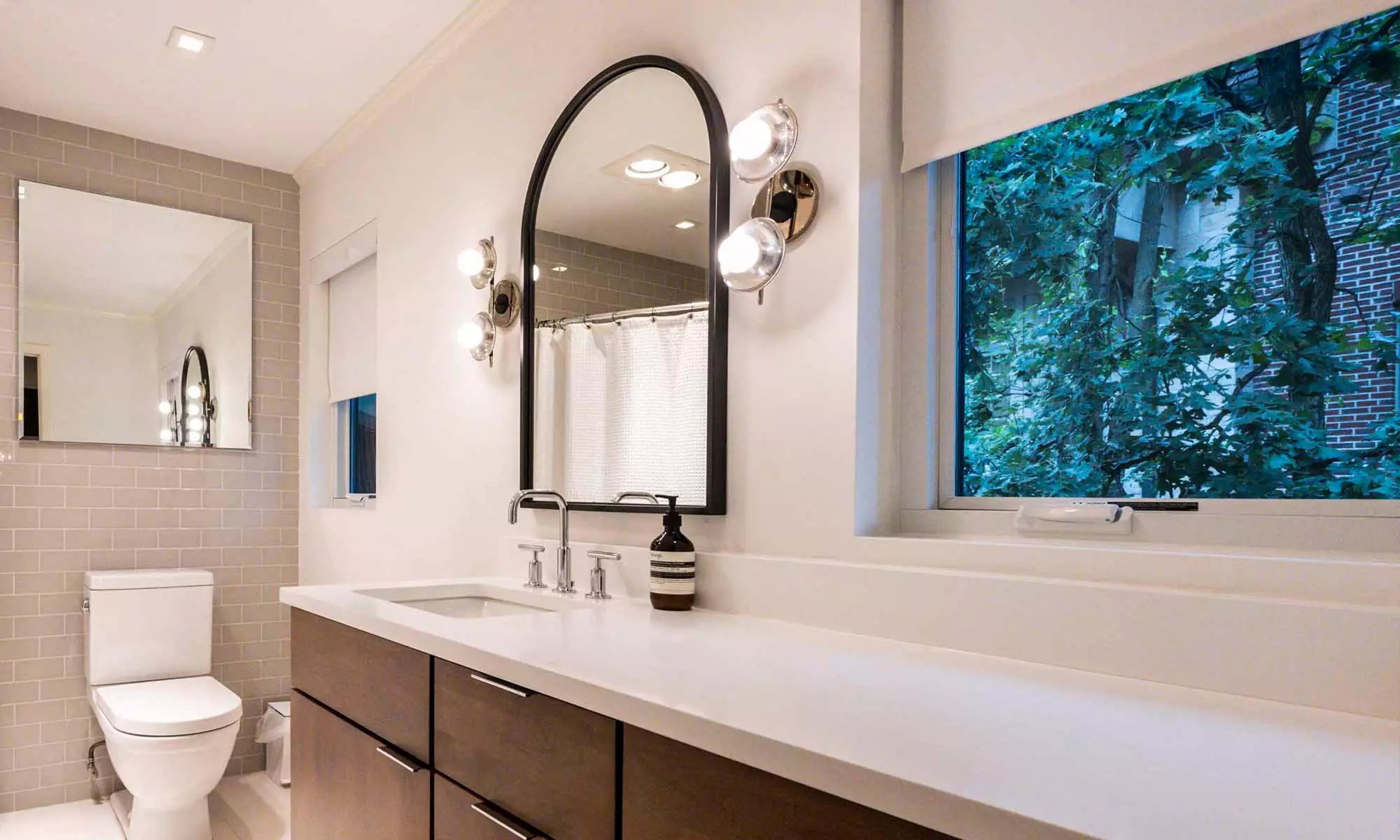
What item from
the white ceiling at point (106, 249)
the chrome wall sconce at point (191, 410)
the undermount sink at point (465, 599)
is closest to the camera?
the undermount sink at point (465, 599)

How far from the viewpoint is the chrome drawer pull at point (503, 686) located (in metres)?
1.28

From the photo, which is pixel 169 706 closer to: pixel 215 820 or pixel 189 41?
pixel 215 820

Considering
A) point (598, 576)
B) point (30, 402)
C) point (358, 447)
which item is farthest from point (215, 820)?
point (598, 576)

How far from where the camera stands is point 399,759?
5.29ft

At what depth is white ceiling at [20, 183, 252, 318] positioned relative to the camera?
Result: 3.21 m

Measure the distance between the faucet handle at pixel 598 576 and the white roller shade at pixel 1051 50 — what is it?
1035 mm

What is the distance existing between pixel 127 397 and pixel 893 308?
3086mm

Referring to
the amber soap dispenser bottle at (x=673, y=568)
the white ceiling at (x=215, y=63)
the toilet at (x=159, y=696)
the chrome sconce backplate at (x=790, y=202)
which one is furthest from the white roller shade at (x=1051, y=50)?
the toilet at (x=159, y=696)

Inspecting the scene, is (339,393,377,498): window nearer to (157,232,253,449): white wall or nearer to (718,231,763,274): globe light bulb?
(157,232,253,449): white wall

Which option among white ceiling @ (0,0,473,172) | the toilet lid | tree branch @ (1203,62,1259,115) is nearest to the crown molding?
white ceiling @ (0,0,473,172)

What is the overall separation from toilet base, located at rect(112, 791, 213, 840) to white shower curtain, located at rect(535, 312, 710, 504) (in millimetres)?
1690

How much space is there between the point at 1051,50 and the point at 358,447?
3.04 metres

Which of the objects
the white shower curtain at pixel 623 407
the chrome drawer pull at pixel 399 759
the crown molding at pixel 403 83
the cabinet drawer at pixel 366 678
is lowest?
the chrome drawer pull at pixel 399 759

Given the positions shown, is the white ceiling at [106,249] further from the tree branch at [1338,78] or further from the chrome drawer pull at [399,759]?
the tree branch at [1338,78]
